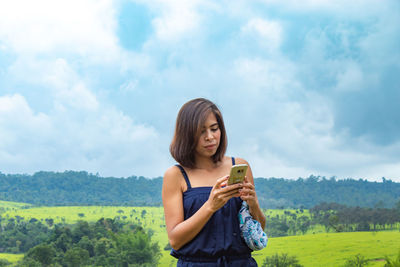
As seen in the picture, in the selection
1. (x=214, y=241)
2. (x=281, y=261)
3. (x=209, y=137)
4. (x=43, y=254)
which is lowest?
(x=281, y=261)

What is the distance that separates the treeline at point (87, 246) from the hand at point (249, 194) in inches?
450

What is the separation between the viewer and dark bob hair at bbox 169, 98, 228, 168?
150 cm

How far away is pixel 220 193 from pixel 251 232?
209 mm

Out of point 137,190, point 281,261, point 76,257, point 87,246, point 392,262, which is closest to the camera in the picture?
point 392,262

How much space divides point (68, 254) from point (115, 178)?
31.0 ft

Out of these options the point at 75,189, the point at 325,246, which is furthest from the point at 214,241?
the point at 75,189

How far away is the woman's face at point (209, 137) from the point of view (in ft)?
4.98

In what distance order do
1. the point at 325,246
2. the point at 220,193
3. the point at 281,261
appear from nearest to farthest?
1. the point at 220,193
2. the point at 325,246
3. the point at 281,261

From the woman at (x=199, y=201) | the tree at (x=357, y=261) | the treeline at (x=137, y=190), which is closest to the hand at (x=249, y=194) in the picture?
the woman at (x=199, y=201)

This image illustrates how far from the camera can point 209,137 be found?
4.96 feet

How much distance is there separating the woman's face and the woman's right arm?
0.13m

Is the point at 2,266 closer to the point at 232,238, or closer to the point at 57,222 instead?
the point at 57,222

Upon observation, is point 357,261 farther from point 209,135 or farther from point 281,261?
point 209,135

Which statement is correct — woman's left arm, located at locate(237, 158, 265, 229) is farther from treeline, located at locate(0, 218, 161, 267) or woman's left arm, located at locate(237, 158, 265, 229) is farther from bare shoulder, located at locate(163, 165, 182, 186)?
treeline, located at locate(0, 218, 161, 267)
